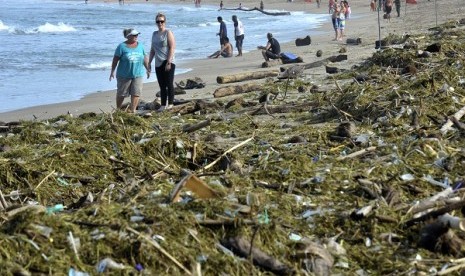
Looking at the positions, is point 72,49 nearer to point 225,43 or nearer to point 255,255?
point 225,43

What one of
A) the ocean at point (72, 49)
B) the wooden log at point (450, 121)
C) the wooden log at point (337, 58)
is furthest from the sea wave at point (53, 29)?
the wooden log at point (450, 121)

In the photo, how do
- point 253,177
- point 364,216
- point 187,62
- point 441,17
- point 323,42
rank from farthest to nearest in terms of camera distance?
1. point 441,17
2. point 323,42
3. point 187,62
4. point 253,177
5. point 364,216

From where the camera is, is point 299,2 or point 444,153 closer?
point 444,153

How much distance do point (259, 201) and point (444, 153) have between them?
2.20 metres

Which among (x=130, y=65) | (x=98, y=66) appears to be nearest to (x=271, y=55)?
(x=98, y=66)

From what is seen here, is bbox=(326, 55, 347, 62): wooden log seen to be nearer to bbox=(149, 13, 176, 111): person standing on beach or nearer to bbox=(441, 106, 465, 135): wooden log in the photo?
bbox=(149, 13, 176, 111): person standing on beach

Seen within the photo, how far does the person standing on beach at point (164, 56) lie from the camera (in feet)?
40.9

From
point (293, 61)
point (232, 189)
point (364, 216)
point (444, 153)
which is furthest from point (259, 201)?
point (293, 61)

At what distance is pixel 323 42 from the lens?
2814 cm

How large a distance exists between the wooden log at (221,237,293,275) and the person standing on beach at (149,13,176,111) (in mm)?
7809

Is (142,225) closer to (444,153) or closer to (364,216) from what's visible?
→ (364,216)

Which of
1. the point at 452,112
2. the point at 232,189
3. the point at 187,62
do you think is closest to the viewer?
the point at 232,189

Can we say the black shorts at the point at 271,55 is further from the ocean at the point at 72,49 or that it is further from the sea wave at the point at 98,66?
the sea wave at the point at 98,66

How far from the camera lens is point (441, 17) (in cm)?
3422
